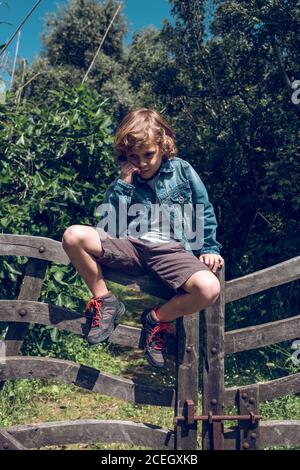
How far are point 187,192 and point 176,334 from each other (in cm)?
87

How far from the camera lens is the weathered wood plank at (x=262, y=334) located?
288cm

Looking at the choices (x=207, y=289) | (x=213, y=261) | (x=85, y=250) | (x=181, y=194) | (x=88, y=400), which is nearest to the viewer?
(x=207, y=289)

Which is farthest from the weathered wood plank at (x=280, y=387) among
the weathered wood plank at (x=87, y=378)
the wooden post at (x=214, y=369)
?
the weathered wood plank at (x=87, y=378)

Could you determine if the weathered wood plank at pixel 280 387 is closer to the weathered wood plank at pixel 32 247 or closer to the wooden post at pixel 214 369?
the wooden post at pixel 214 369

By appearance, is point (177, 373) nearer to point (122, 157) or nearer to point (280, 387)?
point (280, 387)

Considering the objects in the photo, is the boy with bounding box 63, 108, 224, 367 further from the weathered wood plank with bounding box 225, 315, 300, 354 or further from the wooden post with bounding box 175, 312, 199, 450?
the weathered wood plank with bounding box 225, 315, 300, 354

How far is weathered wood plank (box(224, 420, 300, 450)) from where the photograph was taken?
2.91 metres

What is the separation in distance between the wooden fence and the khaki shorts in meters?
0.08

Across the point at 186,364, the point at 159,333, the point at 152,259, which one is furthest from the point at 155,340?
the point at 152,259

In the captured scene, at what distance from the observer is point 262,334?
9.50ft

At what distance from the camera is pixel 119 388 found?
9.55ft

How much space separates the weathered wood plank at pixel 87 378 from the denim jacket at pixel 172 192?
87 cm

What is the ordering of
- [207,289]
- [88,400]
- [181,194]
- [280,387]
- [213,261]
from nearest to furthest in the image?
[207,289] < [213,261] < [280,387] < [181,194] < [88,400]

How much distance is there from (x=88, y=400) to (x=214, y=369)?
8.15ft
